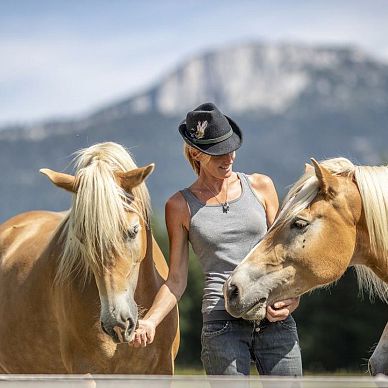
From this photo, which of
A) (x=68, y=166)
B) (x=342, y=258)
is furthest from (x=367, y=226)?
(x=68, y=166)

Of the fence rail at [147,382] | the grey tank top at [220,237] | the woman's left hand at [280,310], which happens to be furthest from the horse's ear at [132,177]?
the fence rail at [147,382]

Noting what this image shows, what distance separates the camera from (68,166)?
645cm

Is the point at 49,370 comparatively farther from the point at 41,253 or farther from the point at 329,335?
the point at 329,335

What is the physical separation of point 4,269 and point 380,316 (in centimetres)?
Result: 3715

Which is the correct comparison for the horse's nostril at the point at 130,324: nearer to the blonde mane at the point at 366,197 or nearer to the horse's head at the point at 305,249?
the horse's head at the point at 305,249

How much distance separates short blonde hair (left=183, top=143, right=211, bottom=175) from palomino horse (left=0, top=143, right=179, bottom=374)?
0.96 ft

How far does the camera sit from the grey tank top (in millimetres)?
5559

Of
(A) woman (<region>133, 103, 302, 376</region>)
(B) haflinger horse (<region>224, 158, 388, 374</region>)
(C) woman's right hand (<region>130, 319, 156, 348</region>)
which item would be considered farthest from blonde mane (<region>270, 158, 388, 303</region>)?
(C) woman's right hand (<region>130, 319, 156, 348</region>)

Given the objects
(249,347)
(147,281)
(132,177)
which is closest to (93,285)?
(147,281)

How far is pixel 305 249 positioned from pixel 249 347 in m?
0.87

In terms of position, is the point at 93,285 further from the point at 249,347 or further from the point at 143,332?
the point at 249,347

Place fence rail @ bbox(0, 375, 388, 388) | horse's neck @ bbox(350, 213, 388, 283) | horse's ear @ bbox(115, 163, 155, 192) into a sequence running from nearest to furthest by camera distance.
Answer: fence rail @ bbox(0, 375, 388, 388) < horse's neck @ bbox(350, 213, 388, 283) < horse's ear @ bbox(115, 163, 155, 192)

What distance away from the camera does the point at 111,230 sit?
5527mm

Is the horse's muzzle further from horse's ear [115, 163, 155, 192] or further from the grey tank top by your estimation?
horse's ear [115, 163, 155, 192]
